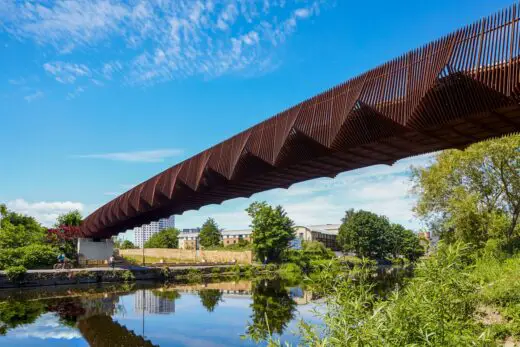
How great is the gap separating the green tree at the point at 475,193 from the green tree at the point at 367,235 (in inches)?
1987

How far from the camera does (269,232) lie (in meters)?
56.8

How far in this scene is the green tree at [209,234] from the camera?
107750mm

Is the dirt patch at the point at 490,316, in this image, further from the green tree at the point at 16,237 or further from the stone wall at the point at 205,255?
the stone wall at the point at 205,255

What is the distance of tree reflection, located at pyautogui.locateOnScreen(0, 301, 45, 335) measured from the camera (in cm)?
1820

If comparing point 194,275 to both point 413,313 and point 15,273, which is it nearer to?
point 15,273

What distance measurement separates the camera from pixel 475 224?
27312mm

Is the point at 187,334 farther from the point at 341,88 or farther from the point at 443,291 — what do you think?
the point at 443,291

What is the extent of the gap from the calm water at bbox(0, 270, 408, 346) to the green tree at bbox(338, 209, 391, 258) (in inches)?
1964

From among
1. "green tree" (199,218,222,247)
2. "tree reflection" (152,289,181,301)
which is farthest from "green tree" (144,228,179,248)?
"tree reflection" (152,289,181,301)

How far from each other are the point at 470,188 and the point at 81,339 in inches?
925

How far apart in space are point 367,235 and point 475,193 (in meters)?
53.5

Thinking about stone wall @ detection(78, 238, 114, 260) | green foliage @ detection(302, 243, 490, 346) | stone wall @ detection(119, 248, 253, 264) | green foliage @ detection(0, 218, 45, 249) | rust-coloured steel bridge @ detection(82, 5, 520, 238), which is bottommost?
stone wall @ detection(119, 248, 253, 264)

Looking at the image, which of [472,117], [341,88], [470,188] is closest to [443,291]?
[472,117]

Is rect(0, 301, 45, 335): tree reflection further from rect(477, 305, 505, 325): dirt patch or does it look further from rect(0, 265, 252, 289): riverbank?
rect(477, 305, 505, 325): dirt patch
